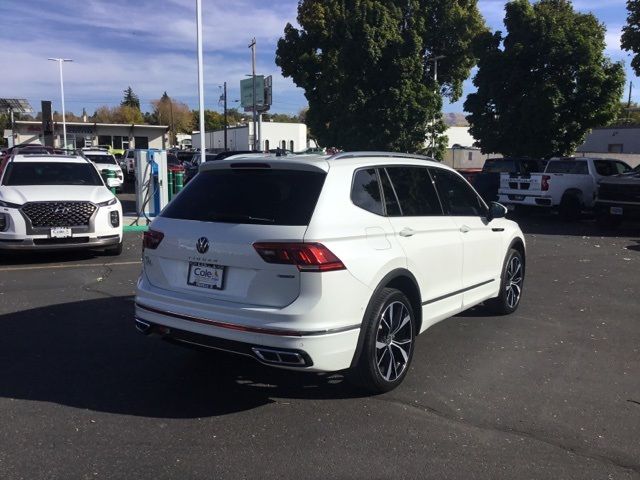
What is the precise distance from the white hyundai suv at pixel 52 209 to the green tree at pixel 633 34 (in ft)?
51.7

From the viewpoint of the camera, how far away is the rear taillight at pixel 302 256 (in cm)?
379

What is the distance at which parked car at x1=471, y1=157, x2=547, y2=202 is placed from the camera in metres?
18.5

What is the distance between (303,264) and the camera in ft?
12.4

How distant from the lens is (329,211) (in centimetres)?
402

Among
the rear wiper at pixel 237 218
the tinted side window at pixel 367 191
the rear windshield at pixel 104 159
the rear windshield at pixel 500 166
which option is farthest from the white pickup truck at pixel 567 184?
the rear windshield at pixel 104 159

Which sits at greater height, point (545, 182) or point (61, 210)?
point (545, 182)

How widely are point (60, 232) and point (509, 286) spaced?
6.74 meters

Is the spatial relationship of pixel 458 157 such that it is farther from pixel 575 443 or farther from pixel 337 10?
pixel 575 443

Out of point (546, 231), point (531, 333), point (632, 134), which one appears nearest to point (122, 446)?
point (531, 333)

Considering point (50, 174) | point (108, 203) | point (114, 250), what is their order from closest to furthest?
1. point (108, 203)
2. point (114, 250)
3. point (50, 174)

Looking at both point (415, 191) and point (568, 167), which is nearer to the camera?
point (415, 191)

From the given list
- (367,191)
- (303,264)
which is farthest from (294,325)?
(367,191)

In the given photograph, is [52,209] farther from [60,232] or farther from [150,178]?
[150,178]

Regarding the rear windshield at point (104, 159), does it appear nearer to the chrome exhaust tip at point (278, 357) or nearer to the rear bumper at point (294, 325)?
the rear bumper at point (294, 325)
